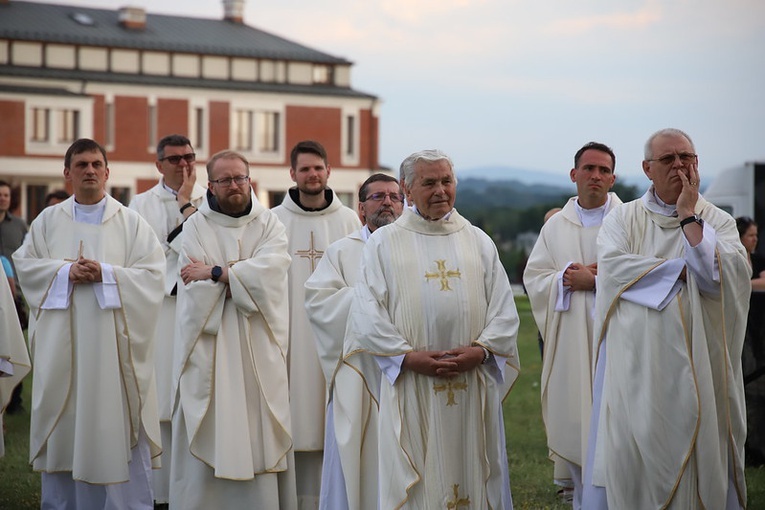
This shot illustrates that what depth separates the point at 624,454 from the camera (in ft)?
23.8

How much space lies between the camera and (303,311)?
31.1 ft

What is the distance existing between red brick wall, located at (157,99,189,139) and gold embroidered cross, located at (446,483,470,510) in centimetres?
5467

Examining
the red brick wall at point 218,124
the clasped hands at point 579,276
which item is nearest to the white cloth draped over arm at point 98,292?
the clasped hands at point 579,276

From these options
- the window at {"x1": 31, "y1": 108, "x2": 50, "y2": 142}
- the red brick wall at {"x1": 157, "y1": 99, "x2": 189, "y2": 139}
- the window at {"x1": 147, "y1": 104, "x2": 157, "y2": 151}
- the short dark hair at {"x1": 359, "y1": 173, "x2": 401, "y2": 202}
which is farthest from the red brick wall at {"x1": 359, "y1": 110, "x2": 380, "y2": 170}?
the short dark hair at {"x1": 359, "y1": 173, "x2": 401, "y2": 202}

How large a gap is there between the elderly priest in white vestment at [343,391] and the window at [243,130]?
55.0 meters

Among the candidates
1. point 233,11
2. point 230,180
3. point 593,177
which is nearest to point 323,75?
point 233,11

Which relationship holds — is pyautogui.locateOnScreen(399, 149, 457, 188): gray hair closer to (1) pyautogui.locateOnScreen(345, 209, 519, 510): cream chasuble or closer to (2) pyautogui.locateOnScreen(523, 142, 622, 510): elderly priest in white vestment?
(1) pyautogui.locateOnScreen(345, 209, 519, 510): cream chasuble

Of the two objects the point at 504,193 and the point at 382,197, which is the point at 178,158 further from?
the point at 504,193

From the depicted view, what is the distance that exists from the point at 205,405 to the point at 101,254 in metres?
1.29

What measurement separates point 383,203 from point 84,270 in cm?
211

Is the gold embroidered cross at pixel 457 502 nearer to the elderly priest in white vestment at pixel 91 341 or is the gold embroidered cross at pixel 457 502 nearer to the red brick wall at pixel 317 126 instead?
the elderly priest in white vestment at pixel 91 341

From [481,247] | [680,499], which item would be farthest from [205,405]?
[680,499]

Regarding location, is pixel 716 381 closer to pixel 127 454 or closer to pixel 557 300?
pixel 557 300

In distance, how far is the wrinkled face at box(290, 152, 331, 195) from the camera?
9.38 metres
